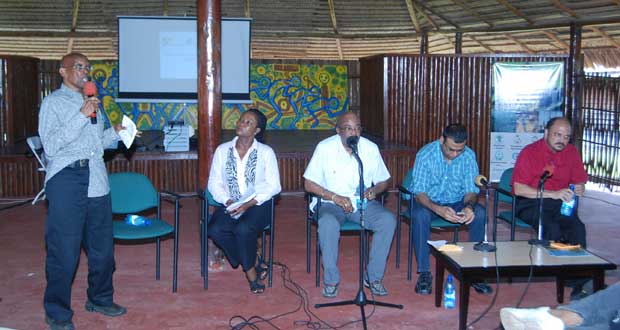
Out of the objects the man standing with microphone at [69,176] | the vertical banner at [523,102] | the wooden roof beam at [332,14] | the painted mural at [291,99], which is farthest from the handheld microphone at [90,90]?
the wooden roof beam at [332,14]

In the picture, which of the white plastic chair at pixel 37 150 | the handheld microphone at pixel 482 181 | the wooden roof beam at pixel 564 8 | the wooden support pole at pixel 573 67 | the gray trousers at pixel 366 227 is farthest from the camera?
the wooden roof beam at pixel 564 8

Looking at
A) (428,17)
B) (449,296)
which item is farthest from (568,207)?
(428,17)

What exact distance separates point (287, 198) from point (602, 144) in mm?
4848

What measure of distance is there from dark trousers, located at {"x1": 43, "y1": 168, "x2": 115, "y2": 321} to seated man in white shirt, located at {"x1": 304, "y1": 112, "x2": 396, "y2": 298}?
1555 millimetres

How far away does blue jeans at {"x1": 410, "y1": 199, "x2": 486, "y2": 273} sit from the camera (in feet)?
16.6

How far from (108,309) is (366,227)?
1897 mm

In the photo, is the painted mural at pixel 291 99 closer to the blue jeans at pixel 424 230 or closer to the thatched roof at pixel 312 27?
the thatched roof at pixel 312 27

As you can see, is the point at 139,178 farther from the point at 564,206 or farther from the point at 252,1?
the point at 252,1

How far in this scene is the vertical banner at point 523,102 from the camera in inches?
387

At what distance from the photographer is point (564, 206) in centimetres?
509

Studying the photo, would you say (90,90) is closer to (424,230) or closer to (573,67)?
(424,230)

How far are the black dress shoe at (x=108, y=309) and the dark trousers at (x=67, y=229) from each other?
0.32 meters

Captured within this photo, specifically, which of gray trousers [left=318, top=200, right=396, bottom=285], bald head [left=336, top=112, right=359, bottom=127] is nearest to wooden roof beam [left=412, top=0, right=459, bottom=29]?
bald head [left=336, top=112, right=359, bottom=127]

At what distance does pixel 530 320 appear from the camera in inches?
127
